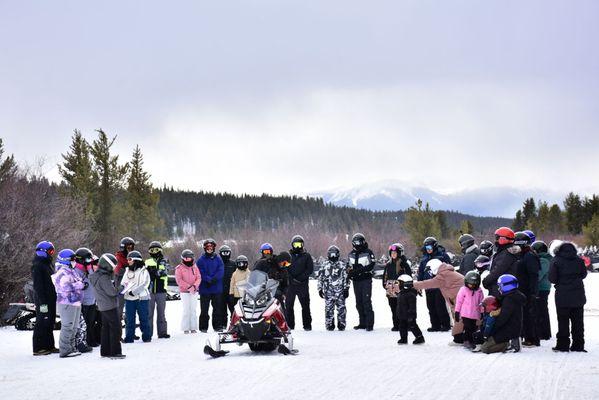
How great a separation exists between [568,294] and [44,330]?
348 inches

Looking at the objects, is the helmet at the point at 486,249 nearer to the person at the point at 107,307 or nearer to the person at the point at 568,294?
the person at the point at 568,294

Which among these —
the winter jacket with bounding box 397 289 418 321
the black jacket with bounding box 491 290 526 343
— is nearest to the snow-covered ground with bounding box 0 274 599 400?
the black jacket with bounding box 491 290 526 343

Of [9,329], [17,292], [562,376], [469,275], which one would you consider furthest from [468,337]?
[17,292]

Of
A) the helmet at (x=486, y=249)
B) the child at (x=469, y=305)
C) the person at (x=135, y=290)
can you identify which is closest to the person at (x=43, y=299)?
the person at (x=135, y=290)

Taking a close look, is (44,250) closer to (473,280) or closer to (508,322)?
(473,280)

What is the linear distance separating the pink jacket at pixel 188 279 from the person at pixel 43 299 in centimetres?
386

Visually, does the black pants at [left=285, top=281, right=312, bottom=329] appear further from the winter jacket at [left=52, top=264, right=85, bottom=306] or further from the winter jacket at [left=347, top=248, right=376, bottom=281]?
the winter jacket at [left=52, top=264, right=85, bottom=306]

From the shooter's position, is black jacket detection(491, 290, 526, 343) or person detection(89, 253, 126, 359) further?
person detection(89, 253, 126, 359)

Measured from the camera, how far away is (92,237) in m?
44.1

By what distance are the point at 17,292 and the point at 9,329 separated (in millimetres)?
2145

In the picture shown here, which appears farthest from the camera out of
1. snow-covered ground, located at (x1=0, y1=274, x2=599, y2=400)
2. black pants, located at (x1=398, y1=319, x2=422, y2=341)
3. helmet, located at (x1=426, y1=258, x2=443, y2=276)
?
helmet, located at (x1=426, y1=258, x2=443, y2=276)

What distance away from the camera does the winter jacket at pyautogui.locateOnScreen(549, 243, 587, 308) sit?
1195 cm

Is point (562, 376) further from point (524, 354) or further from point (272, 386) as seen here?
point (272, 386)

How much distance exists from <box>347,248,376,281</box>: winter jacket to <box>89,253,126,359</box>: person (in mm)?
A: 5965
